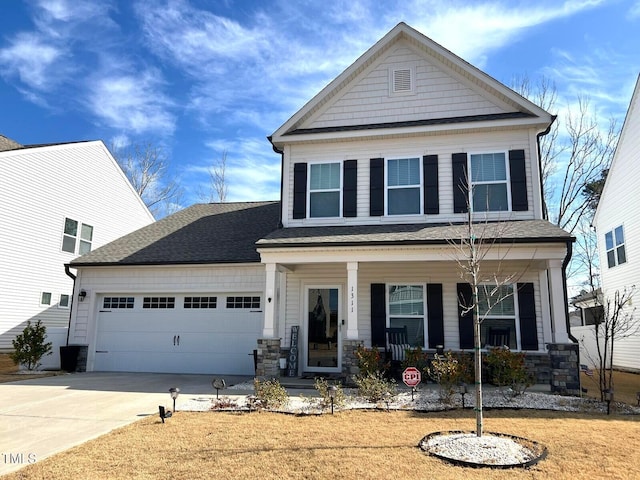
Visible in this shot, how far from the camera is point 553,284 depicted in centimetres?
927

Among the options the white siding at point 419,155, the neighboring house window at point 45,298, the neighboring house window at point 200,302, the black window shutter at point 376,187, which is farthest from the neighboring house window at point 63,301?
the black window shutter at point 376,187

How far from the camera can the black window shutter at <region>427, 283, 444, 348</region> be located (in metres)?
10.7

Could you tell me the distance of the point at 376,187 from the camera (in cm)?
1161

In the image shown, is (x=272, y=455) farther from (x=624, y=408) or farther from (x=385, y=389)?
(x=624, y=408)

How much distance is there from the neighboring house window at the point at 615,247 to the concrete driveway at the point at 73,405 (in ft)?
43.5

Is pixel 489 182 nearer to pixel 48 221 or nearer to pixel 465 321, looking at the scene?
pixel 465 321

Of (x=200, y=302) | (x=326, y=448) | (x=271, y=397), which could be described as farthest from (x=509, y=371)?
(x=200, y=302)

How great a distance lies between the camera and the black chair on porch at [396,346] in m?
10.3

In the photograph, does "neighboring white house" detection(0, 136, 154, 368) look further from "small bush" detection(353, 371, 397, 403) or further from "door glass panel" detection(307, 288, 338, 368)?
"small bush" detection(353, 371, 397, 403)

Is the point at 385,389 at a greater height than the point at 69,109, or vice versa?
the point at 69,109

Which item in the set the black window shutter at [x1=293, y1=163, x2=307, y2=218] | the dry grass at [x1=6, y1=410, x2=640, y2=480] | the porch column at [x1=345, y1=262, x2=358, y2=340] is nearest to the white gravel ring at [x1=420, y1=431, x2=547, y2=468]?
the dry grass at [x1=6, y1=410, x2=640, y2=480]

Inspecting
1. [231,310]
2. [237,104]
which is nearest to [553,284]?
[231,310]

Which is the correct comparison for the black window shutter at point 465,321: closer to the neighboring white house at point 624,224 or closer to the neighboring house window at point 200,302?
the neighboring white house at point 624,224

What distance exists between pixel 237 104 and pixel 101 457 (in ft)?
39.3
